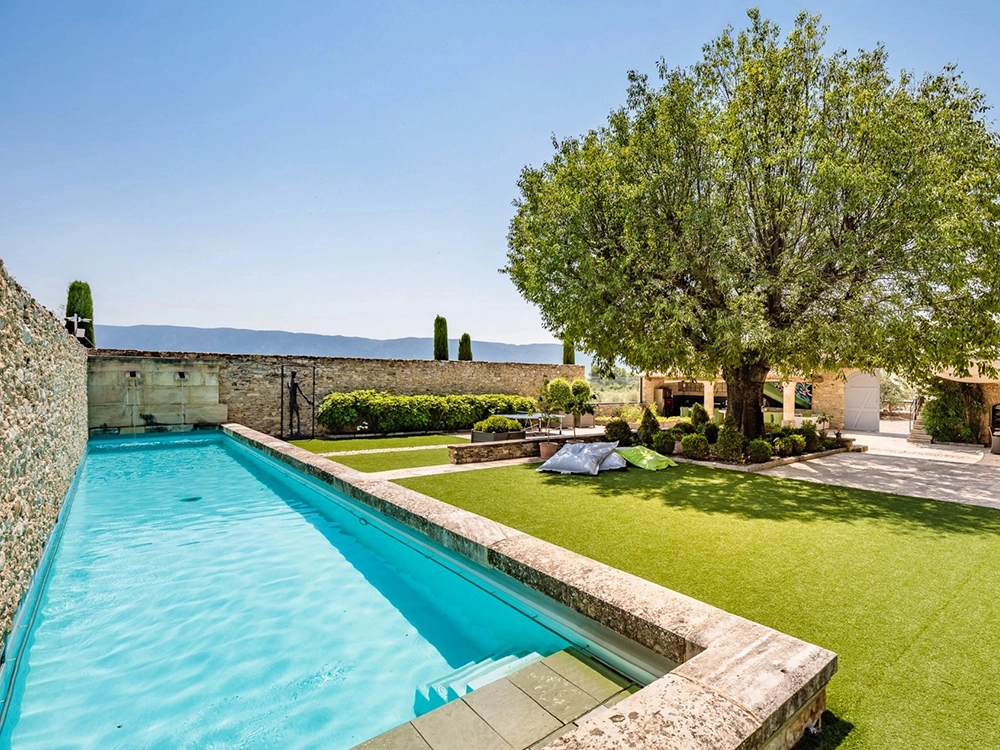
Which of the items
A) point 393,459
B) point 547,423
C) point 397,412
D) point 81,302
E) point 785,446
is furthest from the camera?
point 81,302

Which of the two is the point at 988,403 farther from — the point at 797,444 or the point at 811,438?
the point at 797,444

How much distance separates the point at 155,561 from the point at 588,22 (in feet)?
37.1

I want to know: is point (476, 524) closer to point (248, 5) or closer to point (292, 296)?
point (248, 5)

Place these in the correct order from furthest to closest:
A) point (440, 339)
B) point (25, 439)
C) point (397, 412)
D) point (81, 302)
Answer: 1. point (440, 339)
2. point (81, 302)
3. point (397, 412)
4. point (25, 439)

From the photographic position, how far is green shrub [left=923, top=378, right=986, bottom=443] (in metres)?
14.5

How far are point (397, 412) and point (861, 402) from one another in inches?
697

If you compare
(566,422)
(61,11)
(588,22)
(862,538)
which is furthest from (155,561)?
(566,422)

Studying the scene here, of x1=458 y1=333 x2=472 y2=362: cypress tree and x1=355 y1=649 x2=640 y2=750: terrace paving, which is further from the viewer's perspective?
x1=458 y1=333 x2=472 y2=362: cypress tree

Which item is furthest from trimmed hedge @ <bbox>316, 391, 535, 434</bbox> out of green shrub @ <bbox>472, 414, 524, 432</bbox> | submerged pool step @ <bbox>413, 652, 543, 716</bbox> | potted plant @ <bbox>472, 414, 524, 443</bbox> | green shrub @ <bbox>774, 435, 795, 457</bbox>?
submerged pool step @ <bbox>413, 652, 543, 716</bbox>

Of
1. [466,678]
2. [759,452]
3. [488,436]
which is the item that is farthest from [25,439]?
[759,452]

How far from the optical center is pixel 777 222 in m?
10.4

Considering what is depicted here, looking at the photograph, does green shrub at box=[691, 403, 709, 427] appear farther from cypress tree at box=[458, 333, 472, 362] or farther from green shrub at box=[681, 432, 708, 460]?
cypress tree at box=[458, 333, 472, 362]

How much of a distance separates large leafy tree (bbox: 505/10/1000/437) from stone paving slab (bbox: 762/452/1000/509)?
78.1 inches

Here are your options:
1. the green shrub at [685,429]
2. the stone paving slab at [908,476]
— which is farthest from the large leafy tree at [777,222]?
the stone paving slab at [908,476]
